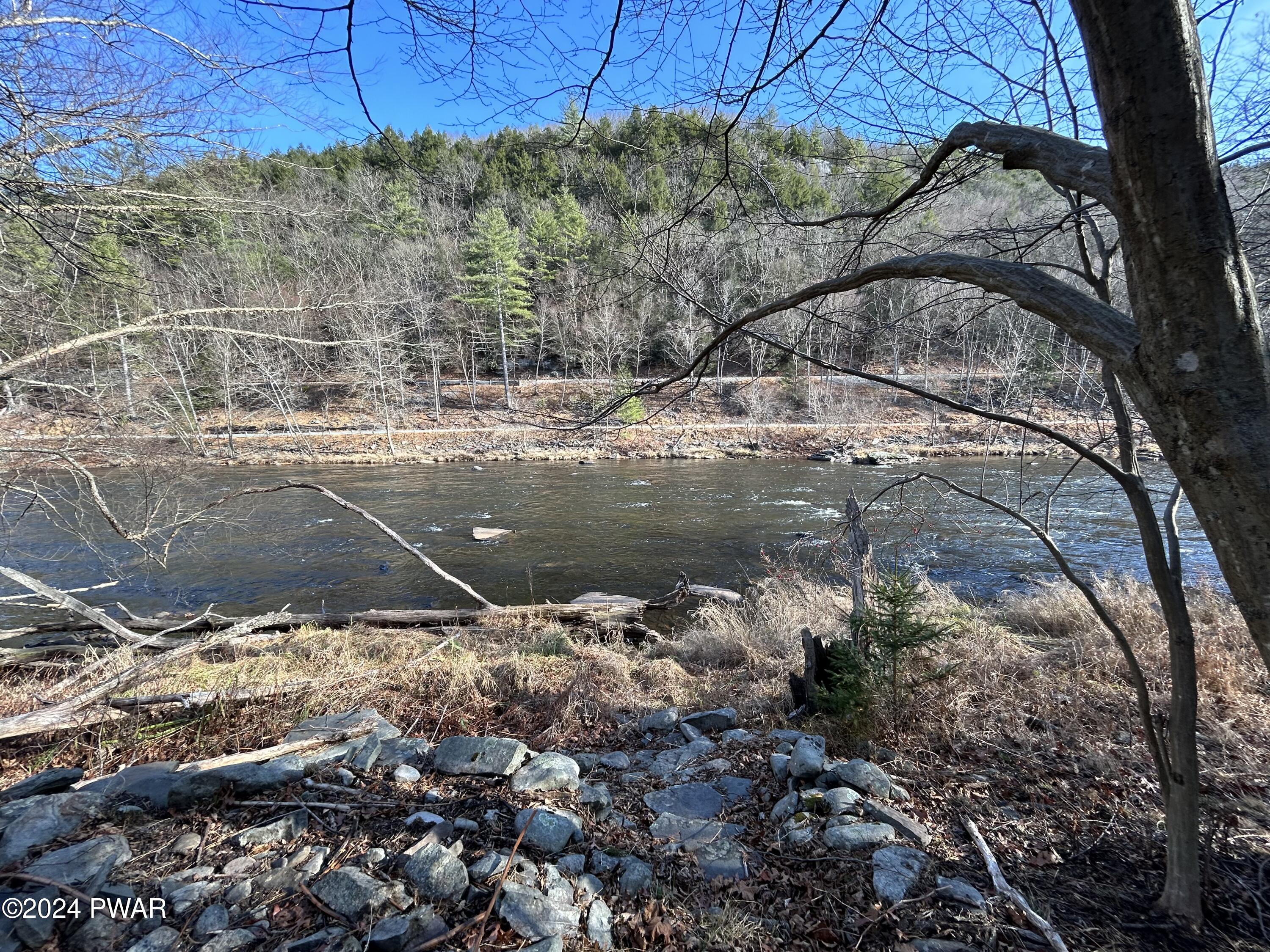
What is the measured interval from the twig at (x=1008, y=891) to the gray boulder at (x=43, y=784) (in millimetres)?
4264

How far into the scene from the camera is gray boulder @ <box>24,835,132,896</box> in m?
1.99

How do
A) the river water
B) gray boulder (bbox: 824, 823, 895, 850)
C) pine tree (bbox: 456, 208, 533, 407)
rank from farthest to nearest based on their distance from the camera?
1. pine tree (bbox: 456, 208, 533, 407)
2. the river water
3. gray boulder (bbox: 824, 823, 895, 850)

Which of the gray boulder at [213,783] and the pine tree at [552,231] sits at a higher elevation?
the pine tree at [552,231]

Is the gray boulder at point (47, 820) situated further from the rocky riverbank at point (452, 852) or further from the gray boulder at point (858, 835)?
the gray boulder at point (858, 835)

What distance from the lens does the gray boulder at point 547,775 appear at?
297 cm

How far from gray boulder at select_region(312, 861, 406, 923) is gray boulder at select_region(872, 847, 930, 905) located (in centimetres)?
186

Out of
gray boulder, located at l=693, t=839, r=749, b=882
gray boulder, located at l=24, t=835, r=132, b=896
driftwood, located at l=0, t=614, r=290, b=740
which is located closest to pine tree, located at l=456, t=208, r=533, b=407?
driftwood, located at l=0, t=614, r=290, b=740

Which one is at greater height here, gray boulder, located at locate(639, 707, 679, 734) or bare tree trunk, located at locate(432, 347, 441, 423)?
bare tree trunk, located at locate(432, 347, 441, 423)

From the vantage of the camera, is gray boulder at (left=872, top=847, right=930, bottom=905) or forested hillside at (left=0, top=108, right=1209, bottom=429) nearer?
gray boulder at (left=872, top=847, right=930, bottom=905)

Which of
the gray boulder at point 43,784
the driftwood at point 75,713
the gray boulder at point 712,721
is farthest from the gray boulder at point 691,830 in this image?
the driftwood at point 75,713

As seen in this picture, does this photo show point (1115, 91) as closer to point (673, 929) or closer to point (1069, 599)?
point (673, 929)

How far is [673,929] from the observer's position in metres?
2.05

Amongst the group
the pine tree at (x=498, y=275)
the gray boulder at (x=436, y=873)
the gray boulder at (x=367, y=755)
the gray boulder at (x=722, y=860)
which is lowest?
the gray boulder at (x=722, y=860)

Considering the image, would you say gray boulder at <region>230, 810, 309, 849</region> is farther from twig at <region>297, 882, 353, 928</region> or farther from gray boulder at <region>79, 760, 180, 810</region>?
gray boulder at <region>79, 760, 180, 810</region>
